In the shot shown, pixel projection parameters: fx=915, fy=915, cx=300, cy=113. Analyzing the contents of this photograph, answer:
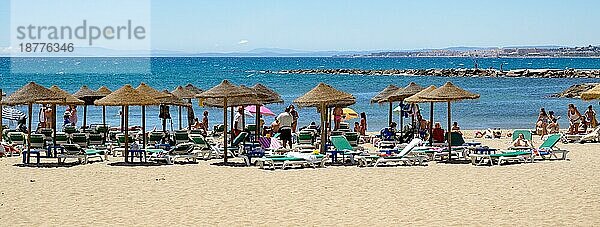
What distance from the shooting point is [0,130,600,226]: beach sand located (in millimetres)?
10117

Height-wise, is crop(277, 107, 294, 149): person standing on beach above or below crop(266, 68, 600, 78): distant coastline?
below

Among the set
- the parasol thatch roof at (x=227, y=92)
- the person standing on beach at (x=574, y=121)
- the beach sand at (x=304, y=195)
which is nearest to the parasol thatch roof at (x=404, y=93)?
the beach sand at (x=304, y=195)

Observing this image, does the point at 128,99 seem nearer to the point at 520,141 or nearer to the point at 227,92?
the point at 227,92

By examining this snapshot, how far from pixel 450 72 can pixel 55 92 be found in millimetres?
74049

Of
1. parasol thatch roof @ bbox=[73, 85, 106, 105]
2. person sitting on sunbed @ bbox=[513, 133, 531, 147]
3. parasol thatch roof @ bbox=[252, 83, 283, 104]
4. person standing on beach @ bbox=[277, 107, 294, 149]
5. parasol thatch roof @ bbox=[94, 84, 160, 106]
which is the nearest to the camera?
parasol thatch roof @ bbox=[94, 84, 160, 106]

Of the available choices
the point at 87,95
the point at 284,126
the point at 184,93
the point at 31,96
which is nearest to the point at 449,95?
the point at 284,126

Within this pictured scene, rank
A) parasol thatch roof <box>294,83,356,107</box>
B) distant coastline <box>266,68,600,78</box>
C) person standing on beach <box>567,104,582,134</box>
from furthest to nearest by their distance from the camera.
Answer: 1. distant coastline <box>266,68,600,78</box>
2. person standing on beach <box>567,104,582,134</box>
3. parasol thatch roof <box>294,83,356,107</box>

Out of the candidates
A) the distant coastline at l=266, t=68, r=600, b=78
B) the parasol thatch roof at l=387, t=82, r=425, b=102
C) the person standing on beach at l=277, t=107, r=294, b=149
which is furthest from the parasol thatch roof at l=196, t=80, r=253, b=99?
the distant coastline at l=266, t=68, r=600, b=78

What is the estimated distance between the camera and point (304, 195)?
39.2 feet

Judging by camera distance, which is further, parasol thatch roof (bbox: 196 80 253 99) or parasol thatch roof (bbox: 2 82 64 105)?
parasol thatch roof (bbox: 196 80 253 99)

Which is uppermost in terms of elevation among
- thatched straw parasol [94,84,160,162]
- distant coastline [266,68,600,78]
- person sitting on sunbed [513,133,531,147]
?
distant coastline [266,68,600,78]

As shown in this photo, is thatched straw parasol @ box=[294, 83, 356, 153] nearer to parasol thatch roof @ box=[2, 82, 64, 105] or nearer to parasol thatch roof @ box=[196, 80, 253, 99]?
parasol thatch roof @ box=[196, 80, 253, 99]

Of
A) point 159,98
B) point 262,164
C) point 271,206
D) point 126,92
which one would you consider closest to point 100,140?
point 159,98

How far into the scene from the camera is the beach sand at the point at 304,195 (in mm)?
10117
